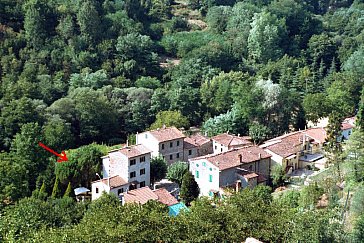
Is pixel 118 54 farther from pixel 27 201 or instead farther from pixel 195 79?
pixel 27 201

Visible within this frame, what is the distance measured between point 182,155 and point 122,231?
61.1 ft

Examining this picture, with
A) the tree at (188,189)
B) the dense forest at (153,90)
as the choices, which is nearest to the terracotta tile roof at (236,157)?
the tree at (188,189)

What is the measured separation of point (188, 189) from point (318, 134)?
38.9 feet

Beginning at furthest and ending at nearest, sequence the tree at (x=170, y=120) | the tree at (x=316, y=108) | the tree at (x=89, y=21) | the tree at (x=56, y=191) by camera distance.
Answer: the tree at (x=89, y=21)
the tree at (x=316, y=108)
the tree at (x=170, y=120)
the tree at (x=56, y=191)

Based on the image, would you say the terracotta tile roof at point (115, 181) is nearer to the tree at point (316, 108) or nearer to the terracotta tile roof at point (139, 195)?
the terracotta tile roof at point (139, 195)

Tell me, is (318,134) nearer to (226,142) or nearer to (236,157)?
(226,142)

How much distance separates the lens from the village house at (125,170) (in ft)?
113

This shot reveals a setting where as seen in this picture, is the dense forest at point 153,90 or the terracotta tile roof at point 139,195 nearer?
the dense forest at point 153,90

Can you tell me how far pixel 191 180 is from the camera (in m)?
33.6

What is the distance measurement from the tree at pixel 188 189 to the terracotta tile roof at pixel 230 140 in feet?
22.3

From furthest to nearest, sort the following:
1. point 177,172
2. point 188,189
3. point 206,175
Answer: point 177,172 < point 206,175 < point 188,189

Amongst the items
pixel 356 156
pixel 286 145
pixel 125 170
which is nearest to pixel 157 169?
pixel 125 170

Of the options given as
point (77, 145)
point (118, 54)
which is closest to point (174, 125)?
point (77, 145)

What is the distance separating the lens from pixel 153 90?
4956 cm
